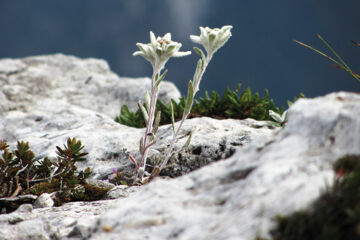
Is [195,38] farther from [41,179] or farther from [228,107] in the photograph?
[228,107]

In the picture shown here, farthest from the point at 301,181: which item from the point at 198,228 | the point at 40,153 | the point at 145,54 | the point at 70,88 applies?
the point at 70,88

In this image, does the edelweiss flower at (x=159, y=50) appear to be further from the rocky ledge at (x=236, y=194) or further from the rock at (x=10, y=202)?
the rock at (x=10, y=202)

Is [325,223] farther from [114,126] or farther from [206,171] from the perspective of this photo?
[114,126]

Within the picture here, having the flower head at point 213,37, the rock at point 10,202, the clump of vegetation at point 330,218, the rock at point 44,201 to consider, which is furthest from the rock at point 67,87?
the clump of vegetation at point 330,218

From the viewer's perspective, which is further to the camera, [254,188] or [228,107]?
[228,107]

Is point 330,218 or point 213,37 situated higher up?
point 213,37

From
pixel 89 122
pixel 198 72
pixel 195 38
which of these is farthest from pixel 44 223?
pixel 89 122
